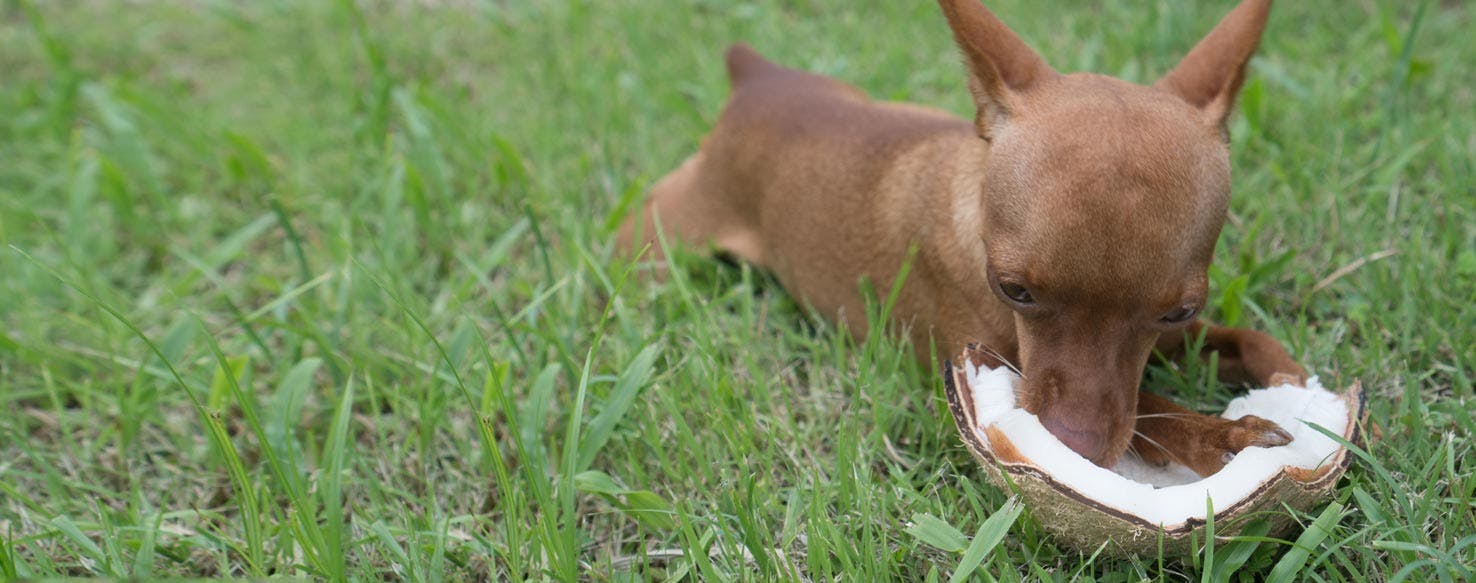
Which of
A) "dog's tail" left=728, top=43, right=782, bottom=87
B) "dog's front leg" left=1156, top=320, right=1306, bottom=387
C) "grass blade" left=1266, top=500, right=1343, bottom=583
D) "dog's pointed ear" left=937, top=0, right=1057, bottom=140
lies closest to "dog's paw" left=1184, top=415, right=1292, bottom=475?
"grass blade" left=1266, top=500, right=1343, bottom=583

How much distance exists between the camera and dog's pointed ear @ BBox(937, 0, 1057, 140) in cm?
249

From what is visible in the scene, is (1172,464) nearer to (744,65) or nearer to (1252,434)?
A: (1252,434)

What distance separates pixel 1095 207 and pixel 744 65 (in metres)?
2.07

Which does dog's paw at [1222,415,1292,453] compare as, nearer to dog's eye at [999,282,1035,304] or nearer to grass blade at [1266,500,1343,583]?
grass blade at [1266,500,1343,583]

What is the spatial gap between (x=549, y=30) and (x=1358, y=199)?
3.62 m

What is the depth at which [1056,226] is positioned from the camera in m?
2.16

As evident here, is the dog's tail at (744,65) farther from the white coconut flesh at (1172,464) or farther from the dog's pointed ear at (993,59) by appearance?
the white coconut flesh at (1172,464)

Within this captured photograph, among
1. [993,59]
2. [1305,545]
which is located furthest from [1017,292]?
[1305,545]

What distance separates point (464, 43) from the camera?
18.4 ft

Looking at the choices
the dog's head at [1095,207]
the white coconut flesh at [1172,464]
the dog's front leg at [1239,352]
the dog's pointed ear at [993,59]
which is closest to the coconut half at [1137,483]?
the white coconut flesh at [1172,464]

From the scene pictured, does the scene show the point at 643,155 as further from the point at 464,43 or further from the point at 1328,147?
the point at 1328,147

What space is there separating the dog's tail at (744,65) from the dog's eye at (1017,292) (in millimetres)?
1795

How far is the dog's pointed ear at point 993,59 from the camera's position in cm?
249

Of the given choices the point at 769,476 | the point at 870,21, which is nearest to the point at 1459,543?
the point at 769,476
